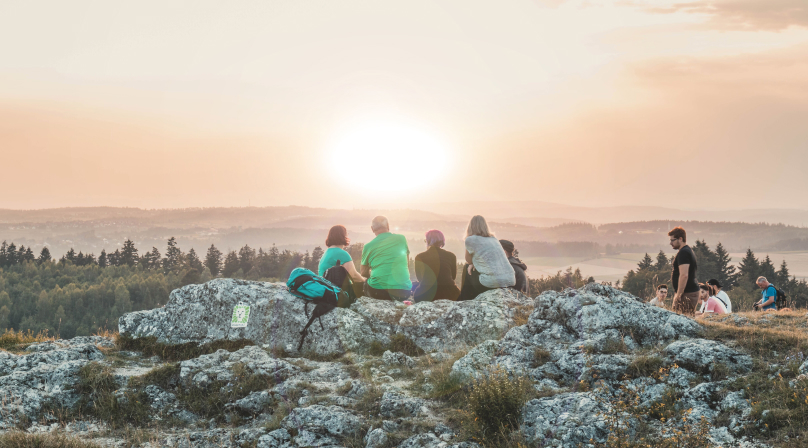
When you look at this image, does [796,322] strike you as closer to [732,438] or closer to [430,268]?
[732,438]

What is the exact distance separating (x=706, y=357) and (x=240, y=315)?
8.58 meters

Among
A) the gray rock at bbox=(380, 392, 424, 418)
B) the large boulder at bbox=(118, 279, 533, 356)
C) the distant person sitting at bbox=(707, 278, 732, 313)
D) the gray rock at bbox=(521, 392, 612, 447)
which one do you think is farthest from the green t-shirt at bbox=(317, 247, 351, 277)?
the distant person sitting at bbox=(707, 278, 732, 313)

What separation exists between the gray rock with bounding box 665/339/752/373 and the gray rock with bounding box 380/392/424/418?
3.66 meters

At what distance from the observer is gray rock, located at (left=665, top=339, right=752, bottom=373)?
6355mm

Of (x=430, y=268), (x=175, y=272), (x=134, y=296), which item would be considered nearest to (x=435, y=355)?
(x=430, y=268)

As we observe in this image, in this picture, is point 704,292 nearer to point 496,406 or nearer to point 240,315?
point 496,406

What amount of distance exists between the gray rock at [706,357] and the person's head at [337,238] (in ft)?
22.1

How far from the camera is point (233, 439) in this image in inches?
257

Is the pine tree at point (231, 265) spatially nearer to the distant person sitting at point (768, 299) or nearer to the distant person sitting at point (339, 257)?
the distant person sitting at point (339, 257)

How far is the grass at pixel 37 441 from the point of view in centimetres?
602

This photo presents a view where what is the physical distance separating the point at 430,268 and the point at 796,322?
725 cm

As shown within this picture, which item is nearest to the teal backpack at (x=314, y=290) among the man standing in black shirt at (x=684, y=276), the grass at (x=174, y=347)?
the grass at (x=174, y=347)

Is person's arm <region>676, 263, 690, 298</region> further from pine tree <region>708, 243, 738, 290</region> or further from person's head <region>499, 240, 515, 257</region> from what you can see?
pine tree <region>708, 243, 738, 290</region>

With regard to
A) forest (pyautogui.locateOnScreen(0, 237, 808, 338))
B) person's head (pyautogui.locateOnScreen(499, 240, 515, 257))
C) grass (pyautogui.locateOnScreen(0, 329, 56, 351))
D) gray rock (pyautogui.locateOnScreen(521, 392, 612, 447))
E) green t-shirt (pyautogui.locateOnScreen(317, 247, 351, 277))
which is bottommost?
forest (pyautogui.locateOnScreen(0, 237, 808, 338))
